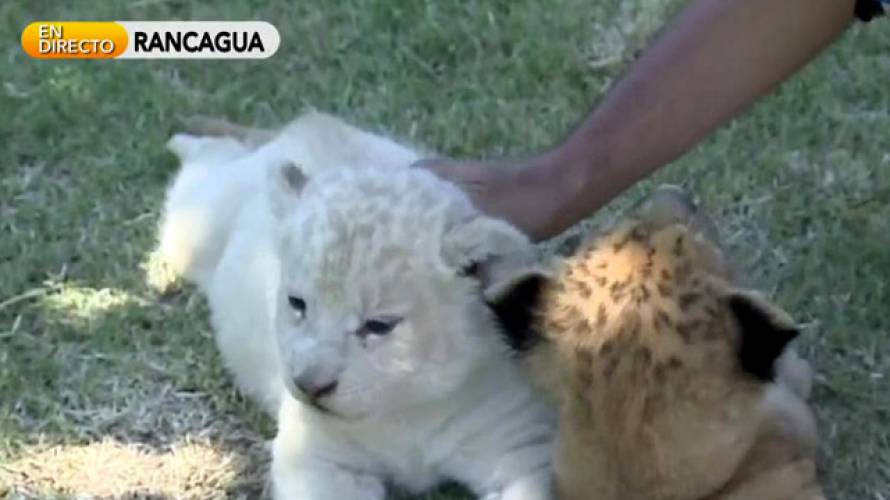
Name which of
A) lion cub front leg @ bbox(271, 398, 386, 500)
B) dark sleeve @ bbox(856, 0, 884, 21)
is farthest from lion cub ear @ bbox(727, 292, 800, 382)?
dark sleeve @ bbox(856, 0, 884, 21)

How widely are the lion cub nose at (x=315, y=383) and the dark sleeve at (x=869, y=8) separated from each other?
5.05 ft

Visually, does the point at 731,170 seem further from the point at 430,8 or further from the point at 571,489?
the point at 571,489

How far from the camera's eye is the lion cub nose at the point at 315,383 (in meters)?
2.84

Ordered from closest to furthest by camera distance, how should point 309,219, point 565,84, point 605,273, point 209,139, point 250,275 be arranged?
point 605,273
point 309,219
point 250,275
point 209,139
point 565,84

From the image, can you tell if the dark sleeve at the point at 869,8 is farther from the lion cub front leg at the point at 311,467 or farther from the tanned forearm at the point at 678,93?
the lion cub front leg at the point at 311,467

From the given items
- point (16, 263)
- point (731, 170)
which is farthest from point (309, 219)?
point (731, 170)

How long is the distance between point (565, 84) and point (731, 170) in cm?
67

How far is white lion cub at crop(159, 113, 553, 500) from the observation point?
288 centimetres

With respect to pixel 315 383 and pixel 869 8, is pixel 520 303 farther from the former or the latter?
pixel 869 8

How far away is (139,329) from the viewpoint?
12.3ft

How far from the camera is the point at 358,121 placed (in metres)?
4.60

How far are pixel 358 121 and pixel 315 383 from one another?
6.09 feet

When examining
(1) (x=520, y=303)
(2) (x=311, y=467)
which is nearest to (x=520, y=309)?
(1) (x=520, y=303)

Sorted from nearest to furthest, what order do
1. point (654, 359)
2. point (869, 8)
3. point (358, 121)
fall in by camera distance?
point (654, 359), point (869, 8), point (358, 121)
